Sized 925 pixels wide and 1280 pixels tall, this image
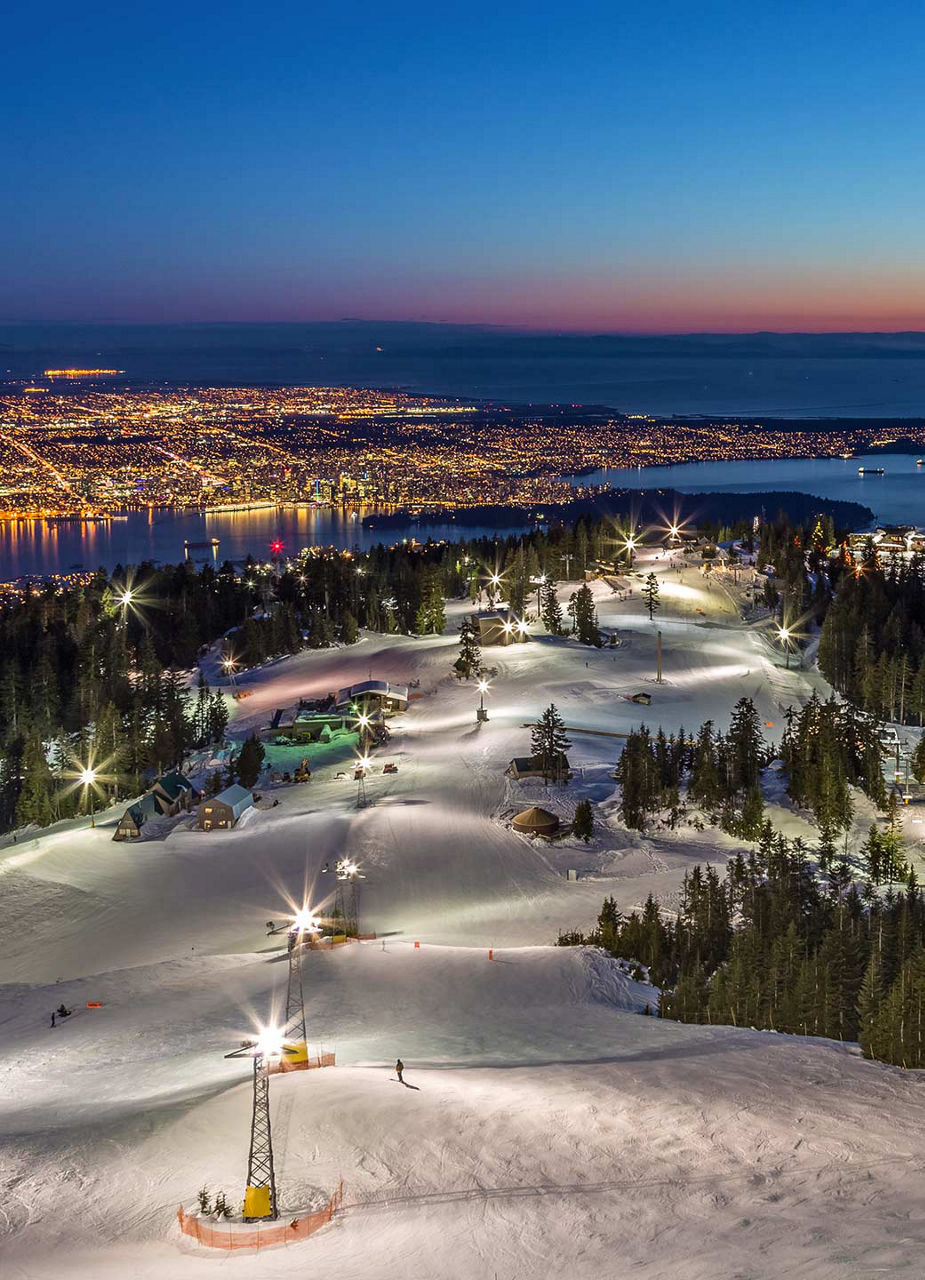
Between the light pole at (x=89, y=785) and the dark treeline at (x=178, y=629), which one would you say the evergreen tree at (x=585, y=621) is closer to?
the dark treeline at (x=178, y=629)

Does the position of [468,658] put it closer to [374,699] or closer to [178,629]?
[374,699]

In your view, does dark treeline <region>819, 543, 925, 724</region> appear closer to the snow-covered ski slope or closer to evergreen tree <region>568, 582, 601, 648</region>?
evergreen tree <region>568, 582, 601, 648</region>

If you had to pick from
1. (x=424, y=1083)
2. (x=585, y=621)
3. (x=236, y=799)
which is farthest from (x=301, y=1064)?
(x=585, y=621)

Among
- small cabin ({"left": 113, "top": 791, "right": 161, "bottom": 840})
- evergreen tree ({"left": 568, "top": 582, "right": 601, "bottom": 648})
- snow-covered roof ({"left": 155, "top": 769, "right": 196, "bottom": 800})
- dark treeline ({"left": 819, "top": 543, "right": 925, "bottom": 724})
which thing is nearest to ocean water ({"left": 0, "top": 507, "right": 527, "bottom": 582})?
evergreen tree ({"left": 568, "top": 582, "right": 601, "bottom": 648})

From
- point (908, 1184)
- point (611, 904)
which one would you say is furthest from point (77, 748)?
point (908, 1184)

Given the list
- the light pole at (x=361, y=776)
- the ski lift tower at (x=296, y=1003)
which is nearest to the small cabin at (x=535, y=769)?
the light pole at (x=361, y=776)

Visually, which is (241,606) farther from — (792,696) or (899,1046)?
(899,1046)

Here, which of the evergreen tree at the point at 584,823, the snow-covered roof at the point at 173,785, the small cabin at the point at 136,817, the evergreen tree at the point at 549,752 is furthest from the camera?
the snow-covered roof at the point at 173,785
